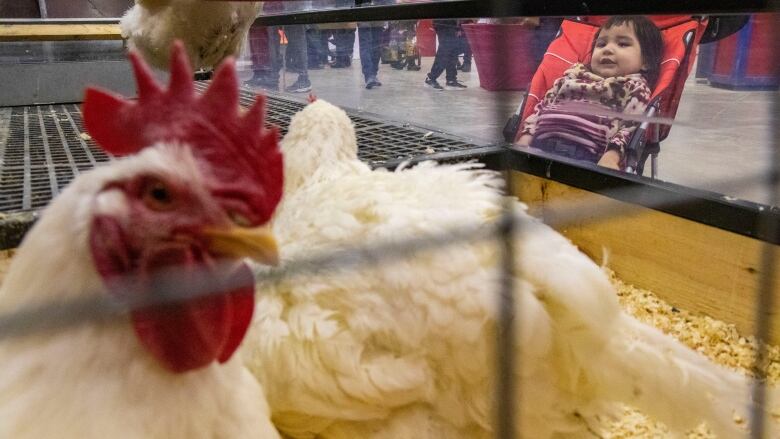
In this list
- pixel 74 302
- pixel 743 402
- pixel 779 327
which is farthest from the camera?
pixel 779 327

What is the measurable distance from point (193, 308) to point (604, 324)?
0.62 meters

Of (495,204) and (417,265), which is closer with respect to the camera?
(417,265)

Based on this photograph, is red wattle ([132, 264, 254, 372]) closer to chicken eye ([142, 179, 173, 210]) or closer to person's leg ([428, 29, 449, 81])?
chicken eye ([142, 179, 173, 210])

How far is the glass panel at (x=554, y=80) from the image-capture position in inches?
46.6

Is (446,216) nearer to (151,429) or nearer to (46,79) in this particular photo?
(151,429)

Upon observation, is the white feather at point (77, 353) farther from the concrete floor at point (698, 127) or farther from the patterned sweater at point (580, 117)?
the patterned sweater at point (580, 117)

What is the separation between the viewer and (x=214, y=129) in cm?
67

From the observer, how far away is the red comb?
0.66 metres

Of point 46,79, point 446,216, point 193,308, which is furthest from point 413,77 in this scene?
point 193,308

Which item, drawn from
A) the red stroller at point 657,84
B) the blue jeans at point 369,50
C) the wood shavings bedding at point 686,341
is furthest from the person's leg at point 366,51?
the wood shavings bedding at point 686,341

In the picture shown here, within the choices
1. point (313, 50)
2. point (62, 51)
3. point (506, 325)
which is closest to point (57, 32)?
point (62, 51)

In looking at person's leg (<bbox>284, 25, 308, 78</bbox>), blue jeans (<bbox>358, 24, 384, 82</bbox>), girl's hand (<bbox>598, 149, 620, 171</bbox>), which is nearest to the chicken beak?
girl's hand (<bbox>598, 149, 620, 171</bbox>)

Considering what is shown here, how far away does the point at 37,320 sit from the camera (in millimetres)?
445

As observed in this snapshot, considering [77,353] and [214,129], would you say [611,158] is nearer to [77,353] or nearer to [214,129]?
[214,129]
